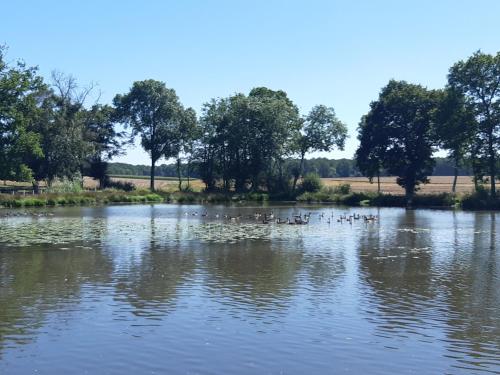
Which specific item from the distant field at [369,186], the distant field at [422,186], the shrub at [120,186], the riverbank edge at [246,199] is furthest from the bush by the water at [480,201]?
the shrub at [120,186]

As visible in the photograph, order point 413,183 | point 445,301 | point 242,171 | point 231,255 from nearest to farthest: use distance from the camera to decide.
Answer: point 445,301 < point 231,255 < point 413,183 < point 242,171

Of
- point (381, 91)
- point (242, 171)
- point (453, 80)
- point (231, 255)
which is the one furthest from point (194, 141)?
point (231, 255)

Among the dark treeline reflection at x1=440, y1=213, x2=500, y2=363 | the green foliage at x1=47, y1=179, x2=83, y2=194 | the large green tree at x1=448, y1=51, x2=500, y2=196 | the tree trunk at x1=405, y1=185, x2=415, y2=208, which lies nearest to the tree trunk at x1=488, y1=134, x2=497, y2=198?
the large green tree at x1=448, y1=51, x2=500, y2=196

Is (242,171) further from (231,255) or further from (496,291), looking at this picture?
(496,291)

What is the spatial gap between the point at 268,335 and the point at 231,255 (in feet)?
43.5

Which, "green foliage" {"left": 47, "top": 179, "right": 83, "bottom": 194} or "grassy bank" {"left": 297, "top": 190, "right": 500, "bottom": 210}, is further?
"green foliage" {"left": 47, "top": 179, "right": 83, "bottom": 194}

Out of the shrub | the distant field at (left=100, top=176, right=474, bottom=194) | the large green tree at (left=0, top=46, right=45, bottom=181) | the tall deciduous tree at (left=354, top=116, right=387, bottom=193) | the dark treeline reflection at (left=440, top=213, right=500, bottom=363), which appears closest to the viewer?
the dark treeline reflection at (left=440, top=213, right=500, bottom=363)

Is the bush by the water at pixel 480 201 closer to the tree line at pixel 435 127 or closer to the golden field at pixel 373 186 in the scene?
the tree line at pixel 435 127

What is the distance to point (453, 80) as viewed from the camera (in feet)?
229

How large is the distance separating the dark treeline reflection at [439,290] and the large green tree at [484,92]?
3768cm

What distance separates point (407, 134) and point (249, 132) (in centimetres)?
2521

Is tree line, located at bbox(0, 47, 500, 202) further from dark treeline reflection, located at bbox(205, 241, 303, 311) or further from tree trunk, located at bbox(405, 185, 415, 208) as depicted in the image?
dark treeline reflection, located at bbox(205, 241, 303, 311)

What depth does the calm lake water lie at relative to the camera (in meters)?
11.4

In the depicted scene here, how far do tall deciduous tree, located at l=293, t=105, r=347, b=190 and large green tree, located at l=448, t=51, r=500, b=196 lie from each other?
108 feet
